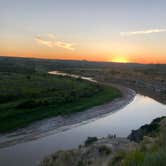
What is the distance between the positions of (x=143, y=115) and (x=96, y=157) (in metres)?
23.4

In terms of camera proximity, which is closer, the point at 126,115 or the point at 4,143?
the point at 4,143

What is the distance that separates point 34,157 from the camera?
17.3 metres

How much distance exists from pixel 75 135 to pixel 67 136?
71 cm

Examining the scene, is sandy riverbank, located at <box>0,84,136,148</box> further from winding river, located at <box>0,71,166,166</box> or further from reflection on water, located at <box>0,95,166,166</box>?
reflection on water, located at <box>0,95,166,166</box>

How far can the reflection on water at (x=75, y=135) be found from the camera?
17420 millimetres

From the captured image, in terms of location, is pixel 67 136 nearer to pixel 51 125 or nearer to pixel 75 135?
pixel 75 135

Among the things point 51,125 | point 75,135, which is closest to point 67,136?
point 75,135

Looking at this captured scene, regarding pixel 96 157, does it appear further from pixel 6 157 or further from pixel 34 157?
pixel 6 157

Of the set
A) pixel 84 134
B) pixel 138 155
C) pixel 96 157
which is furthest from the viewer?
pixel 84 134

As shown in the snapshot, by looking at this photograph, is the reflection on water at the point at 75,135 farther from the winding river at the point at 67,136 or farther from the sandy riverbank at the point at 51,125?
the sandy riverbank at the point at 51,125

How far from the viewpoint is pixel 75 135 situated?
23.4 meters

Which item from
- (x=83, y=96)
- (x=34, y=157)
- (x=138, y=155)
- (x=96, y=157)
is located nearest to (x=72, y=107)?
(x=83, y=96)

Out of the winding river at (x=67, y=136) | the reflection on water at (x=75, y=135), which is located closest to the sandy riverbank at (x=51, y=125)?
the winding river at (x=67, y=136)

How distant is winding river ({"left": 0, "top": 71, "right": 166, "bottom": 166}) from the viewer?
57.6 ft
